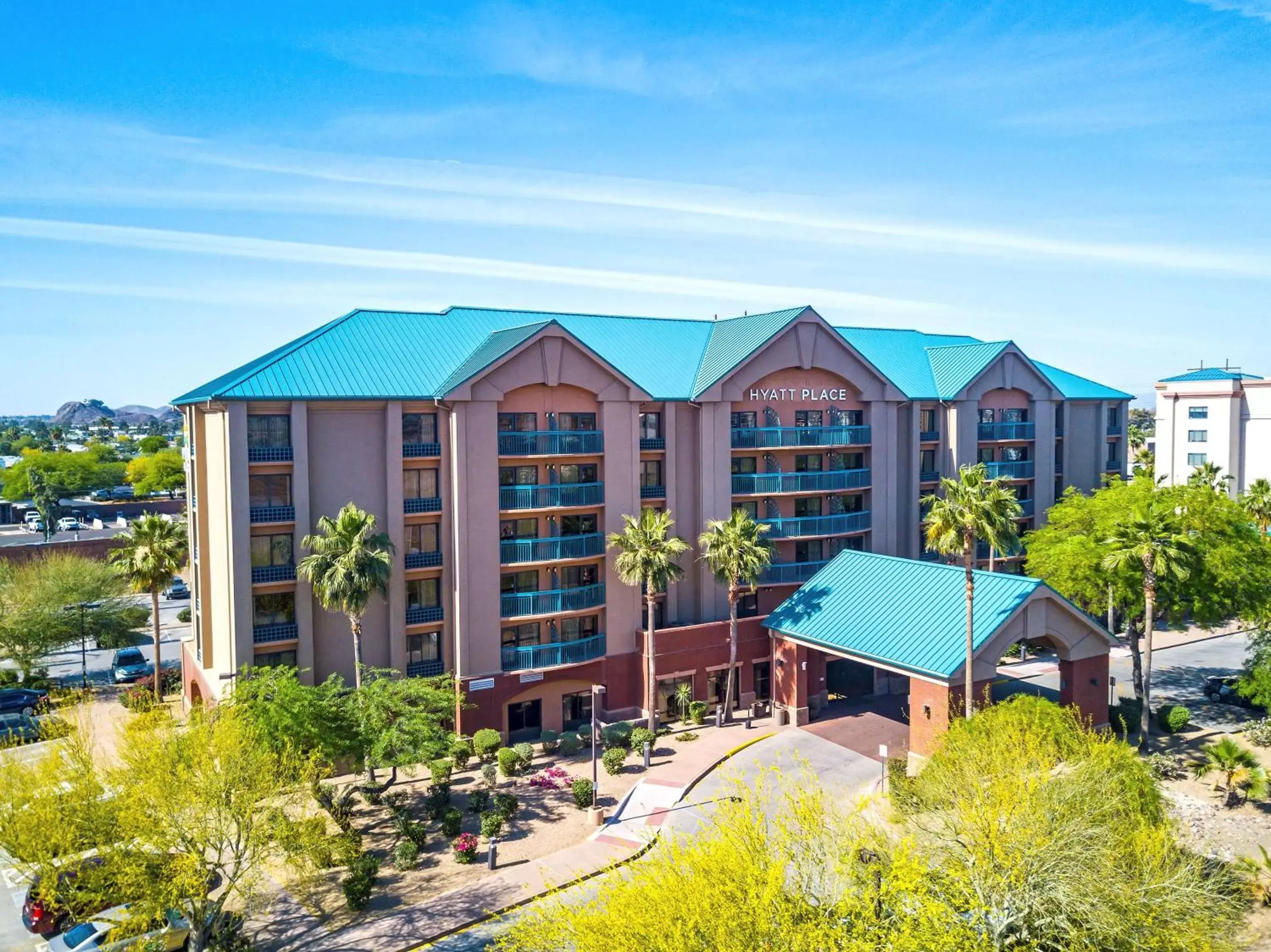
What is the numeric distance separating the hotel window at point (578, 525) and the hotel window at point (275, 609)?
528 inches

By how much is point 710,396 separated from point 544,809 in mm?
23373

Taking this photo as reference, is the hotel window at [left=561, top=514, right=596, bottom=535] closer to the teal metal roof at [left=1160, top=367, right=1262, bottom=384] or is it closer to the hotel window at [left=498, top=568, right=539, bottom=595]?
the hotel window at [left=498, top=568, right=539, bottom=595]

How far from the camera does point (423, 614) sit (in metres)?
41.8

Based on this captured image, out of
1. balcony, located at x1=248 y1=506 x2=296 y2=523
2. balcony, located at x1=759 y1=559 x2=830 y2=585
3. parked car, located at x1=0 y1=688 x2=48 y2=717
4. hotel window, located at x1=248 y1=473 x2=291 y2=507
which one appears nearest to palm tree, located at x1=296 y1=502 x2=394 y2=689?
balcony, located at x1=248 y1=506 x2=296 y2=523

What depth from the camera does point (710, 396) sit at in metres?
48.3

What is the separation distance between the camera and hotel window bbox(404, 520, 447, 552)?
137 feet

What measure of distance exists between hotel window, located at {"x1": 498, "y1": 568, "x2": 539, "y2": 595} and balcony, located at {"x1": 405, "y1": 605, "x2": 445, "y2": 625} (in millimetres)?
3156

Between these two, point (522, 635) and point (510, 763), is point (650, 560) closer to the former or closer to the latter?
point (522, 635)

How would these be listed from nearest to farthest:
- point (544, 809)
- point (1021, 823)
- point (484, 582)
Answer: point (1021, 823) → point (544, 809) → point (484, 582)

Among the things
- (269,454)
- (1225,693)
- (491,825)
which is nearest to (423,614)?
(269,454)

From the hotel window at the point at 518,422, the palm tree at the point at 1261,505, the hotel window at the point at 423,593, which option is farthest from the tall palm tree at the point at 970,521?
the palm tree at the point at 1261,505

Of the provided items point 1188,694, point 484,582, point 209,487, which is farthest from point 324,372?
point 1188,694

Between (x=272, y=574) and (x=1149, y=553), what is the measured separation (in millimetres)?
39571

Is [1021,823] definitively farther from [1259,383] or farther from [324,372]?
[1259,383]
